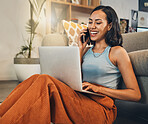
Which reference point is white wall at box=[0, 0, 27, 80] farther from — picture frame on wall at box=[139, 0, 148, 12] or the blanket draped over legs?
picture frame on wall at box=[139, 0, 148, 12]

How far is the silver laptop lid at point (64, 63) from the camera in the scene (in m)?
0.74

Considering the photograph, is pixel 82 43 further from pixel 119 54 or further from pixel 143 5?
pixel 143 5

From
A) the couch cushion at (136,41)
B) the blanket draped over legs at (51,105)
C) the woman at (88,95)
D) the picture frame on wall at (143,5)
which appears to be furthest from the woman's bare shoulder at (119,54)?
the picture frame on wall at (143,5)

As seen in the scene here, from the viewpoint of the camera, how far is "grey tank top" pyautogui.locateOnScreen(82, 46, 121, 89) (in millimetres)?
972

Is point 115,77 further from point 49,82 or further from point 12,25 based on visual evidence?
point 12,25

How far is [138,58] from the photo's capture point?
997 mm

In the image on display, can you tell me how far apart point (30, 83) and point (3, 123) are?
0.19m

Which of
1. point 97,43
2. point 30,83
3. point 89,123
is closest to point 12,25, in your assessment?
point 97,43

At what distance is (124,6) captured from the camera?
4004mm

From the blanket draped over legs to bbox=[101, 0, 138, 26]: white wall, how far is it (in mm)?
3368

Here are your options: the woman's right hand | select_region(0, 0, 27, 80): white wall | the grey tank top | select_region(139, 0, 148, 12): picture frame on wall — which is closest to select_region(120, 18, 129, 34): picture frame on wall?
select_region(139, 0, 148, 12): picture frame on wall

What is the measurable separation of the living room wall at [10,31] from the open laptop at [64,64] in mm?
2197

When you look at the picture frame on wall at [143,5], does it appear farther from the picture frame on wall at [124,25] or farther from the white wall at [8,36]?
the white wall at [8,36]

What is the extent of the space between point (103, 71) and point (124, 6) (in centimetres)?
346
